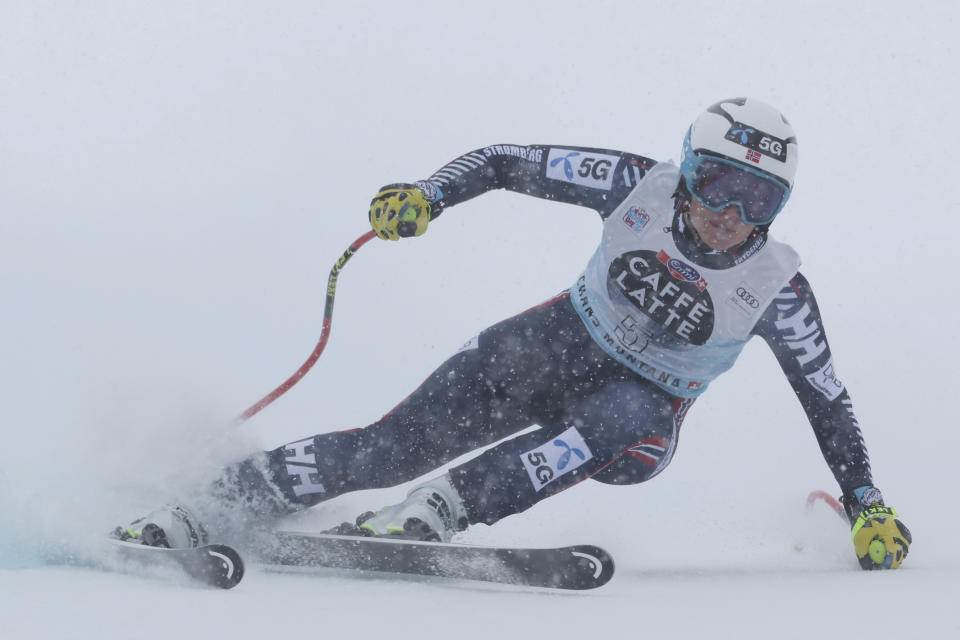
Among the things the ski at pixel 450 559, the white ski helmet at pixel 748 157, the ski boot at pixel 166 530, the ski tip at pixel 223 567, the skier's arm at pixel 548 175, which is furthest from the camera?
the skier's arm at pixel 548 175

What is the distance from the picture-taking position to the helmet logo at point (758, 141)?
2443 millimetres

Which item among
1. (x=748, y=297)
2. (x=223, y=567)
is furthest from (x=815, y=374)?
(x=223, y=567)

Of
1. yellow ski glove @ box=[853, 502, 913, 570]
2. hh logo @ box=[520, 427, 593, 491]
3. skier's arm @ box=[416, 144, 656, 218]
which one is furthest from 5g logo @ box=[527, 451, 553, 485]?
yellow ski glove @ box=[853, 502, 913, 570]

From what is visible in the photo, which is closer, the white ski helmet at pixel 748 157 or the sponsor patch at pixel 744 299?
the white ski helmet at pixel 748 157

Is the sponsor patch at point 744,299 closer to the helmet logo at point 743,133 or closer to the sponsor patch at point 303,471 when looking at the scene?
the helmet logo at point 743,133

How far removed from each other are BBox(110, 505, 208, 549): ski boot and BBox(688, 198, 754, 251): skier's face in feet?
5.34

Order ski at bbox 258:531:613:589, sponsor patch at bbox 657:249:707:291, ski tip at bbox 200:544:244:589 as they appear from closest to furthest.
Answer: ski tip at bbox 200:544:244:589 → ski at bbox 258:531:613:589 → sponsor patch at bbox 657:249:707:291

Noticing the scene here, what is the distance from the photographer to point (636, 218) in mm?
2652

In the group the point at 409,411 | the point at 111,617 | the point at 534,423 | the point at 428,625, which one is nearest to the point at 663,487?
the point at 534,423

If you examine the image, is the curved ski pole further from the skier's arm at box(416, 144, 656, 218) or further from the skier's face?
the skier's face

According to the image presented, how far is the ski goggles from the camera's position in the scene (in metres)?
2.44

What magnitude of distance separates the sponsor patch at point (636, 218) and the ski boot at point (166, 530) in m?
1.49

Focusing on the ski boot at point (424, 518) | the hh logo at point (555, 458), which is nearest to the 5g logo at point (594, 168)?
the hh logo at point (555, 458)

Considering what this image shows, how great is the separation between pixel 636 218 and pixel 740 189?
0.33m
